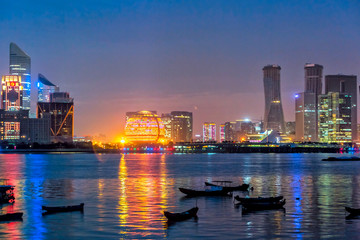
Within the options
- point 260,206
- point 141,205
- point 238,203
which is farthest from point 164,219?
point 238,203

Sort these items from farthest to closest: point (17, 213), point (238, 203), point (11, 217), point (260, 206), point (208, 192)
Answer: point (208, 192) → point (238, 203) → point (260, 206) → point (17, 213) → point (11, 217)

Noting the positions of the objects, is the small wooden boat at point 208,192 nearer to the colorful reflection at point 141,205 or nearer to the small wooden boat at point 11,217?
the colorful reflection at point 141,205

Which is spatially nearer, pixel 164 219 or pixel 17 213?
pixel 164 219

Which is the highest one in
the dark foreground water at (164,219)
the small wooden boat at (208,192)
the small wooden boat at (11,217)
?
the small wooden boat at (208,192)

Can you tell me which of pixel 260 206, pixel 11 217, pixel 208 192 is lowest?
pixel 11 217

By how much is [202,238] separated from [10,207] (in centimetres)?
2928

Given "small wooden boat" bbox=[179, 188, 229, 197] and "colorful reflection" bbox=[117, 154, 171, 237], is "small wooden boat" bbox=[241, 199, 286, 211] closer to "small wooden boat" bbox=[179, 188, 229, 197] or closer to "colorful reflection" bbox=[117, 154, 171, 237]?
"colorful reflection" bbox=[117, 154, 171, 237]

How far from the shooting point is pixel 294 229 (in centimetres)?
5091

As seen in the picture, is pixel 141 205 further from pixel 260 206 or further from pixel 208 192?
pixel 260 206

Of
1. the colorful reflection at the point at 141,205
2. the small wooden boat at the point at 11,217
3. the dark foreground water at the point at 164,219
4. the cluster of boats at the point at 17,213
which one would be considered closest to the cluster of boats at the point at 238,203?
the dark foreground water at the point at 164,219

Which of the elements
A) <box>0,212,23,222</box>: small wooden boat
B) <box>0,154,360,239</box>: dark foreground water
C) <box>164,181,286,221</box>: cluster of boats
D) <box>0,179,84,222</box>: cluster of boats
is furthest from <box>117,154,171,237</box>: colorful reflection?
<box>0,212,23,222</box>: small wooden boat

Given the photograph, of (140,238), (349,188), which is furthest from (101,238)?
(349,188)

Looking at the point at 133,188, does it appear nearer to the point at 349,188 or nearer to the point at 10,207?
the point at 10,207

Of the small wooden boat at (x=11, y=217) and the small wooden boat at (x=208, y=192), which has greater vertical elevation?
the small wooden boat at (x=208, y=192)
